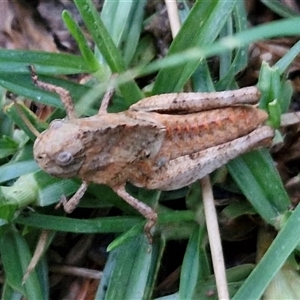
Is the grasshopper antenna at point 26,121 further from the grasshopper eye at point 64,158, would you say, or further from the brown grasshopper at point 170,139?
the grasshopper eye at point 64,158

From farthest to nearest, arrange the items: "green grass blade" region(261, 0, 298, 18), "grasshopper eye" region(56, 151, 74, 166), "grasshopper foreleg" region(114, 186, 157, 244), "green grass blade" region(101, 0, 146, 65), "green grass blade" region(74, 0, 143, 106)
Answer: "green grass blade" region(261, 0, 298, 18) → "green grass blade" region(101, 0, 146, 65) → "grasshopper foreleg" region(114, 186, 157, 244) → "green grass blade" region(74, 0, 143, 106) → "grasshopper eye" region(56, 151, 74, 166)

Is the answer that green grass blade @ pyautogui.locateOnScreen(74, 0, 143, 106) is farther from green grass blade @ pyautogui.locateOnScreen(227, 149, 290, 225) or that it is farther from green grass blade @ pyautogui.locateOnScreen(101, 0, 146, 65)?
green grass blade @ pyautogui.locateOnScreen(227, 149, 290, 225)

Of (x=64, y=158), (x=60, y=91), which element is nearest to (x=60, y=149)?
(x=64, y=158)

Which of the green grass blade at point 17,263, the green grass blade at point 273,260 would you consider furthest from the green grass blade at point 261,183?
the green grass blade at point 17,263

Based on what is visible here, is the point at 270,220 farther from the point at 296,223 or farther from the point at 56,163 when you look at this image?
the point at 56,163

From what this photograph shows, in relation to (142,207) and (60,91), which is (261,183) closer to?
(142,207)

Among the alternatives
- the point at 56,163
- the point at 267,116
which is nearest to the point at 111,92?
the point at 56,163

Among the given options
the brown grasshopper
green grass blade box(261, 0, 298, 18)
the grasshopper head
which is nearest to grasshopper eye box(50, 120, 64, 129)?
the grasshopper head
